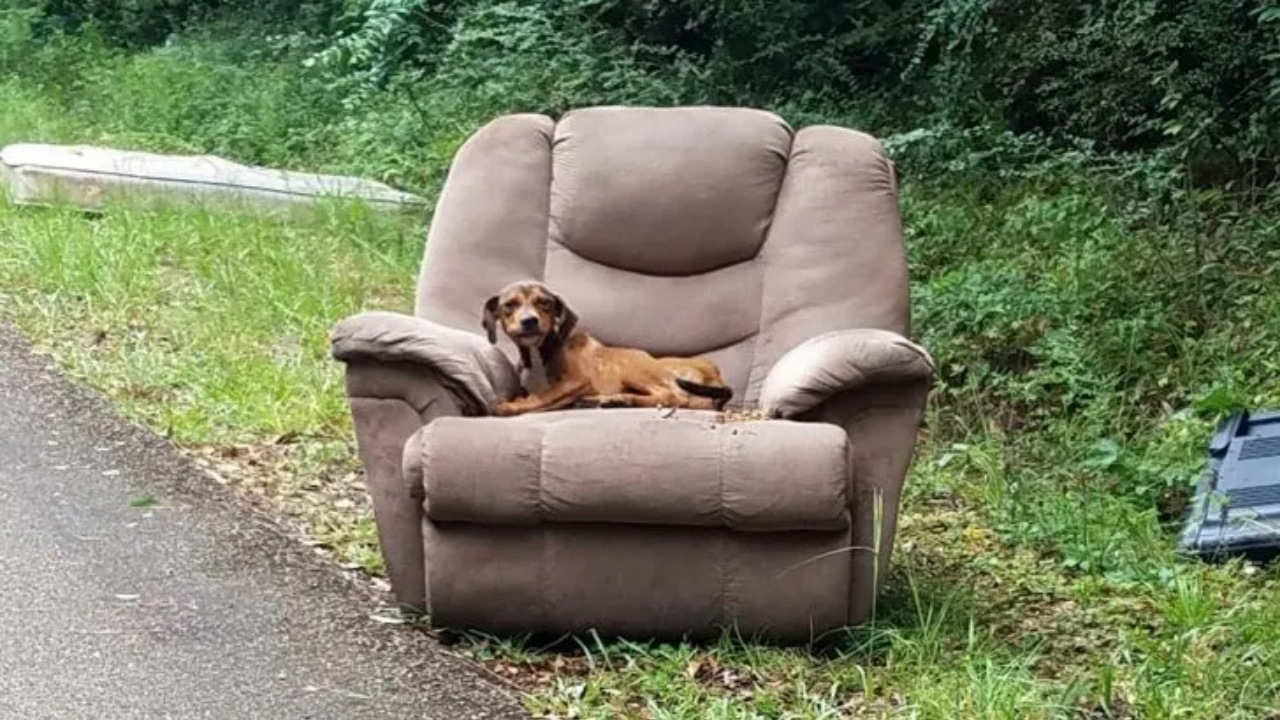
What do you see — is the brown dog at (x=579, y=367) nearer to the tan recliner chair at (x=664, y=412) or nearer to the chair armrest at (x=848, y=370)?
the tan recliner chair at (x=664, y=412)

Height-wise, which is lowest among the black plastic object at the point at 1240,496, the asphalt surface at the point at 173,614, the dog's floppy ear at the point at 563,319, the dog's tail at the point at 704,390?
the asphalt surface at the point at 173,614

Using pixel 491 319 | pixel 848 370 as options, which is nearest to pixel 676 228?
pixel 491 319

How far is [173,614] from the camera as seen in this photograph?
416cm

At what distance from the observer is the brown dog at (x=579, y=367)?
4457mm

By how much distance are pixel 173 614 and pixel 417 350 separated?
822mm

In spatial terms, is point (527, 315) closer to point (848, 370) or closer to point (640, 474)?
point (640, 474)

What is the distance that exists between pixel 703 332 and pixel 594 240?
0.38 metres

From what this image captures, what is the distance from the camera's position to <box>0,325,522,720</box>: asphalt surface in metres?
3.69

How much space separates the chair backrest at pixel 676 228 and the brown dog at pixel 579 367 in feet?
0.49

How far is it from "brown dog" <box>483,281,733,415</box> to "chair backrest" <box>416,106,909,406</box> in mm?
149

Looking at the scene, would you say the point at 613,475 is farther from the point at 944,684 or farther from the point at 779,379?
the point at 944,684

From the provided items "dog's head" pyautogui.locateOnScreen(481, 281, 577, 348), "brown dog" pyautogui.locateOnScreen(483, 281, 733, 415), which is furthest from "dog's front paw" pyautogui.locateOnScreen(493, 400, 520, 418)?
"dog's head" pyautogui.locateOnScreen(481, 281, 577, 348)

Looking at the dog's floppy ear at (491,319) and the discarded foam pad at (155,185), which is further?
the discarded foam pad at (155,185)

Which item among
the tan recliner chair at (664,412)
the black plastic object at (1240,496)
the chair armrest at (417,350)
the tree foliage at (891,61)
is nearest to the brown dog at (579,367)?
the tan recliner chair at (664,412)
